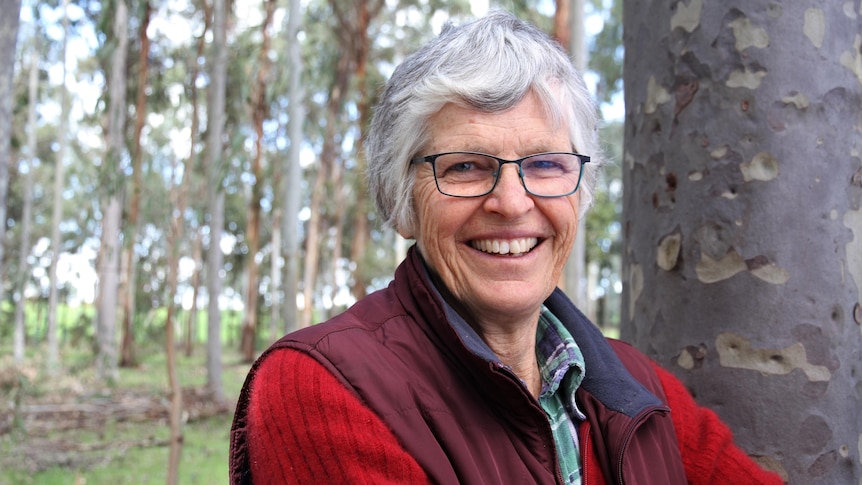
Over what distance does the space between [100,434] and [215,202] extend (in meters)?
3.30

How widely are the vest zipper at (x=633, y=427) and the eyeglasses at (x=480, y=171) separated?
46 centimetres

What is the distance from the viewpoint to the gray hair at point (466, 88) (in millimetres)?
1336

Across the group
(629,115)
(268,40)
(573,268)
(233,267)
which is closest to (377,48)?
(268,40)

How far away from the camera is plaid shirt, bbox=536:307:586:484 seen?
1.39 metres

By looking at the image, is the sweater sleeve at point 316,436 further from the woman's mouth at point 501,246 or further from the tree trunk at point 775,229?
the tree trunk at point 775,229

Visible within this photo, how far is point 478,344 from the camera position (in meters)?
1.27

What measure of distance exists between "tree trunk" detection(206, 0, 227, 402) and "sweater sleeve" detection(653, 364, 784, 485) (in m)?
7.21

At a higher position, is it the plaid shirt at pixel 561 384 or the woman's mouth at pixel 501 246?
the woman's mouth at pixel 501 246

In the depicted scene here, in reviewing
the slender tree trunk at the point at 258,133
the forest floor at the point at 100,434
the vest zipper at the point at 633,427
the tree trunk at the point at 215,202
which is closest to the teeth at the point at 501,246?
the vest zipper at the point at 633,427

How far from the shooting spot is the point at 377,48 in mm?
A: 20172

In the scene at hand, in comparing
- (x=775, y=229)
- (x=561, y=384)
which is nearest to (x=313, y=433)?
(x=561, y=384)

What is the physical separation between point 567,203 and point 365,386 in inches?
23.4

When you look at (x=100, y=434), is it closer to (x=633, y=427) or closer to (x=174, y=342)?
(x=174, y=342)

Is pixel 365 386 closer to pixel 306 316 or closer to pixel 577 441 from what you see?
pixel 577 441
